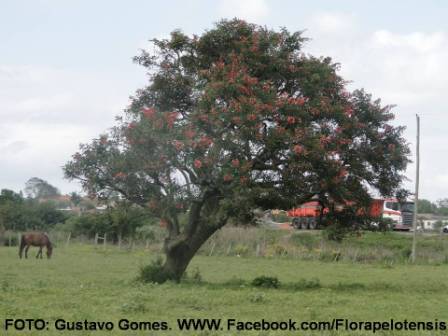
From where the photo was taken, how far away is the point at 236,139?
1889 cm

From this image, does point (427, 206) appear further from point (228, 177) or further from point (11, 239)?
point (228, 177)

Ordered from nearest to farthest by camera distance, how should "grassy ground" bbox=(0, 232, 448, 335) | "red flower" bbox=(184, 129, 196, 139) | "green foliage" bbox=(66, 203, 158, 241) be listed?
"grassy ground" bbox=(0, 232, 448, 335)
"red flower" bbox=(184, 129, 196, 139)
"green foliage" bbox=(66, 203, 158, 241)

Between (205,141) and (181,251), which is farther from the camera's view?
(181,251)

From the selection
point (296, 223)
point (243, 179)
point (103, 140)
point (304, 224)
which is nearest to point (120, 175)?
point (103, 140)

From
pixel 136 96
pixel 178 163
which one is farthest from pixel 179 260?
pixel 136 96

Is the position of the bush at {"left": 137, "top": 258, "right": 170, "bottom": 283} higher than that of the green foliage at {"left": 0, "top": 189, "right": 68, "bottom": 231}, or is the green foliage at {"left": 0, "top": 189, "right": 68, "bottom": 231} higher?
the green foliage at {"left": 0, "top": 189, "right": 68, "bottom": 231}

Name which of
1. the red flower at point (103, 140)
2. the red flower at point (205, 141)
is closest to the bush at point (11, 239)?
the red flower at point (103, 140)

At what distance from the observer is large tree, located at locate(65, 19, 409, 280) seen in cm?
1884

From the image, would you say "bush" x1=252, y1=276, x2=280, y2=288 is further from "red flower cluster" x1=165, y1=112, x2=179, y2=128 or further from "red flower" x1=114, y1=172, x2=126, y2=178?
"red flower cluster" x1=165, y1=112, x2=179, y2=128

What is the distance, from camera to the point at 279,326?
13.2 m

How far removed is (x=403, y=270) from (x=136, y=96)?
19730 millimetres

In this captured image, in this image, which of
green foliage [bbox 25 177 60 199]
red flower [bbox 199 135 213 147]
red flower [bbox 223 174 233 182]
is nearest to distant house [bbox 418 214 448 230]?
red flower [bbox 223 174 233 182]

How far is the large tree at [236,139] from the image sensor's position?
61.8ft

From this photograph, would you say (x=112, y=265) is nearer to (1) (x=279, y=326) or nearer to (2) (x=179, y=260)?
(2) (x=179, y=260)
